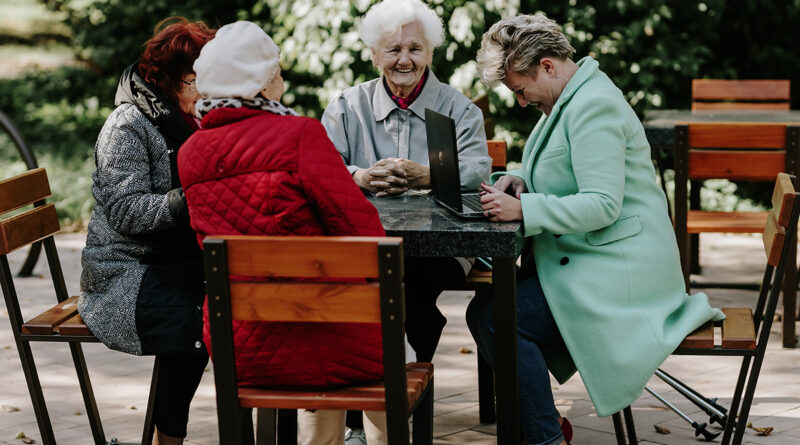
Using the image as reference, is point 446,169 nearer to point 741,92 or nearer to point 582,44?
point 741,92

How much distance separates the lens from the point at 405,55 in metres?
4.16

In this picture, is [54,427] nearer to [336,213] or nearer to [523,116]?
[336,213]

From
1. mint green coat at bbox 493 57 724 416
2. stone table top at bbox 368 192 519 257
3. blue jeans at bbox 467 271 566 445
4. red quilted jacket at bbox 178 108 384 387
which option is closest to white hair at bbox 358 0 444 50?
mint green coat at bbox 493 57 724 416

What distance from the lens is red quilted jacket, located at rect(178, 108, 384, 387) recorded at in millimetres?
2734

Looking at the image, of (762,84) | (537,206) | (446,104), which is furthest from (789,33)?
(537,206)

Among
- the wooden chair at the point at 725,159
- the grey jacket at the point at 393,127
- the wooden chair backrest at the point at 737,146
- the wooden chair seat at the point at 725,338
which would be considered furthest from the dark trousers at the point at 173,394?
the wooden chair backrest at the point at 737,146

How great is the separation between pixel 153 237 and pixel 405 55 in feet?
4.23

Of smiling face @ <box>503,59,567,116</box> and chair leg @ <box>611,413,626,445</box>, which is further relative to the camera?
chair leg @ <box>611,413,626,445</box>

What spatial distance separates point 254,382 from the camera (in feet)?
9.47

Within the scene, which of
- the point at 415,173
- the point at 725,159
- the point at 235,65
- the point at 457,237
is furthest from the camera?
the point at 725,159

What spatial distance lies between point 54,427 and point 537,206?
2338mm

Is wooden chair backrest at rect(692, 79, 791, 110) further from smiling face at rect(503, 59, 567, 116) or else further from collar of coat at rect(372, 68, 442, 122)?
smiling face at rect(503, 59, 567, 116)


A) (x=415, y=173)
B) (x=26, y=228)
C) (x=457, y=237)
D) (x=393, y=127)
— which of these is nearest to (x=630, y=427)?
(x=415, y=173)

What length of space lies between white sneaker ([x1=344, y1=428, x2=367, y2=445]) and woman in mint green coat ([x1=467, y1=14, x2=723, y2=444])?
31.1 inches
